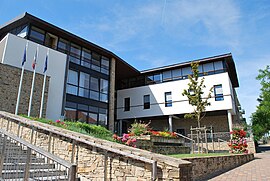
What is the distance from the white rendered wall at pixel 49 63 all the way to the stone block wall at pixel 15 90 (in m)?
1.21

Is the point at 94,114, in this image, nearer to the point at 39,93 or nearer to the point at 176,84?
the point at 39,93

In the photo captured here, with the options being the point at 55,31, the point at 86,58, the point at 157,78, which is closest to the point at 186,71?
the point at 157,78

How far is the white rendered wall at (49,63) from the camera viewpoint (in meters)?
12.9

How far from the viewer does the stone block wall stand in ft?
35.6

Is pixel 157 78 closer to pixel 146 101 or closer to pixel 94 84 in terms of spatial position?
pixel 146 101

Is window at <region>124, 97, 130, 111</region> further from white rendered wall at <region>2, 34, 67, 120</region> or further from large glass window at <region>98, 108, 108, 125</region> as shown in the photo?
white rendered wall at <region>2, 34, 67, 120</region>

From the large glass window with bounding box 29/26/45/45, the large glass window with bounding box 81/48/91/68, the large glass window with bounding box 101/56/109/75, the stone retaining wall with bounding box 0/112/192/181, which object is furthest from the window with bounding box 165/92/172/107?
the stone retaining wall with bounding box 0/112/192/181

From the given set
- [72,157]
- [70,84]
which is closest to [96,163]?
[72,157]

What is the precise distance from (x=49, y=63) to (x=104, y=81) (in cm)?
639

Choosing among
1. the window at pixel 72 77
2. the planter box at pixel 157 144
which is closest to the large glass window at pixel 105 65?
the window at pixel 72 77

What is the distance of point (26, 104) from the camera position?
1162 cm

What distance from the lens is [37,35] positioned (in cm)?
1559

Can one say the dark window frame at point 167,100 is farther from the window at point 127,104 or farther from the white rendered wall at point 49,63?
the white rendered wall at point 49,63

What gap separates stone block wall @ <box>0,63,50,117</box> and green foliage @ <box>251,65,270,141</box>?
26.2m
